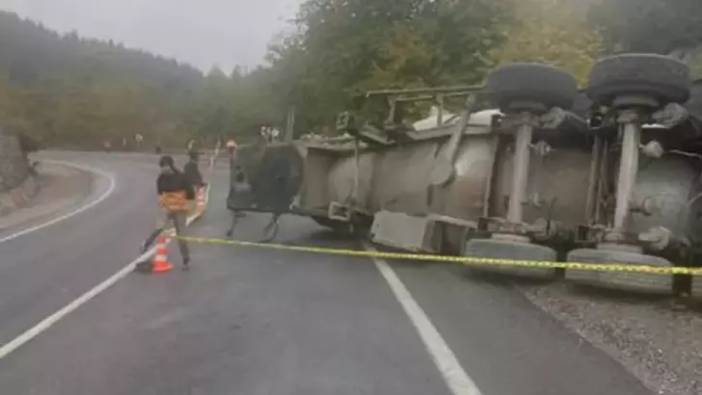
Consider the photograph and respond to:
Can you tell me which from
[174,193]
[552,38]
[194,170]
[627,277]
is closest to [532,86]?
[627,277]

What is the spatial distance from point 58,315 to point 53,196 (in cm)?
2579

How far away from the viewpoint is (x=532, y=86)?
31.2ft

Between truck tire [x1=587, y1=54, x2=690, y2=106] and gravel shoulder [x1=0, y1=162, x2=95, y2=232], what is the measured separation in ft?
45.1

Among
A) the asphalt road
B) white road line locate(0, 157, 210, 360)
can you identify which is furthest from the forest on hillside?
white road line locate(0, 157, 210, 360)

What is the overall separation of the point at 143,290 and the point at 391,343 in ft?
12.1

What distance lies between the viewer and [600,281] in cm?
837

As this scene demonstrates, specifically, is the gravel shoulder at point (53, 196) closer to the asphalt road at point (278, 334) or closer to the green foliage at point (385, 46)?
the green foliage at point (385, 46)

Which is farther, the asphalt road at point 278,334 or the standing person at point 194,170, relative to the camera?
the standing person at point 194,170

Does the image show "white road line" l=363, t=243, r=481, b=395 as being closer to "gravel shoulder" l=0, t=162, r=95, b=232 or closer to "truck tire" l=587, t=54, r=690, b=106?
"truck tire" l=587, t=54, r=690, b=106

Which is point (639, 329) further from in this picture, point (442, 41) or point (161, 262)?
point (442, 41)

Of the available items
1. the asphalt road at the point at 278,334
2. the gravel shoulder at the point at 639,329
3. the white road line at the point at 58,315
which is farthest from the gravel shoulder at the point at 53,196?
the gravel shoulder at the point at 639,329

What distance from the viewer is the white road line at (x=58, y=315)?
6462mm

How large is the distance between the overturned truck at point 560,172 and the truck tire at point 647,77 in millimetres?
11

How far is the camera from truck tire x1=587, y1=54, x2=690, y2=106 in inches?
336
